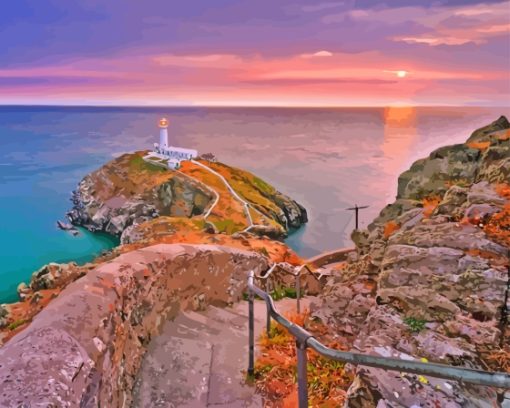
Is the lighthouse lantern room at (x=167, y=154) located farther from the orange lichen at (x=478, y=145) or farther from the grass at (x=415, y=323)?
the grass at (x=415, y=323)

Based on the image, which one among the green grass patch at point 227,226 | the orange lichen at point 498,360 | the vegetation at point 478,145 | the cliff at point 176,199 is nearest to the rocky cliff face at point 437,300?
the orange lichen at point 498,360

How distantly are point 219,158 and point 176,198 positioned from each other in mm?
9074

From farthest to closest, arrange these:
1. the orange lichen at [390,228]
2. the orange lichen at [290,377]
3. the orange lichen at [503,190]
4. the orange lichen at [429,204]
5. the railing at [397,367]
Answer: the orange lichen at [390,228] → the orange lichen at [429,204] → the orange lichen at [503,190] → the orange lichen at [290,377] → the railing at [397,367]

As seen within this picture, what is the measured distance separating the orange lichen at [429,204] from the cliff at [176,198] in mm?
25100

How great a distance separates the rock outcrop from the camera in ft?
7.46

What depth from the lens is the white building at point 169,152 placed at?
43503 mm

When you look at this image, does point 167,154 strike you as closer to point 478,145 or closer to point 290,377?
point 478,145

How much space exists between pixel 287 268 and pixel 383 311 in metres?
3.99

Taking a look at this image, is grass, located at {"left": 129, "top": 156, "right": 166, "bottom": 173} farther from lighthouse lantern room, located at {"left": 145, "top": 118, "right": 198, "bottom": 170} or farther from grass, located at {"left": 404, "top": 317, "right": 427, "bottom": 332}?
grass, located at {"left": 404, "top": 317, "right": 427, "bottom": 332}

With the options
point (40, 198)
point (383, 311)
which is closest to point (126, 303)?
point (383, 311)

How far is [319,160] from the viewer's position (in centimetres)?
4841

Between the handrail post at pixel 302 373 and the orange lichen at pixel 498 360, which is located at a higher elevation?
the handrail post at pixel 302 373

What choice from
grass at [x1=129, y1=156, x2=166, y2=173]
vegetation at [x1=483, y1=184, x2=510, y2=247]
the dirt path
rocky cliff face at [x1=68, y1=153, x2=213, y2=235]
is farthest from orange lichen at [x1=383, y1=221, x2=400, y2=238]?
grass at [x1=129, y1=156, x2=166, y2=173]

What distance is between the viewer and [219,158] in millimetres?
45812
